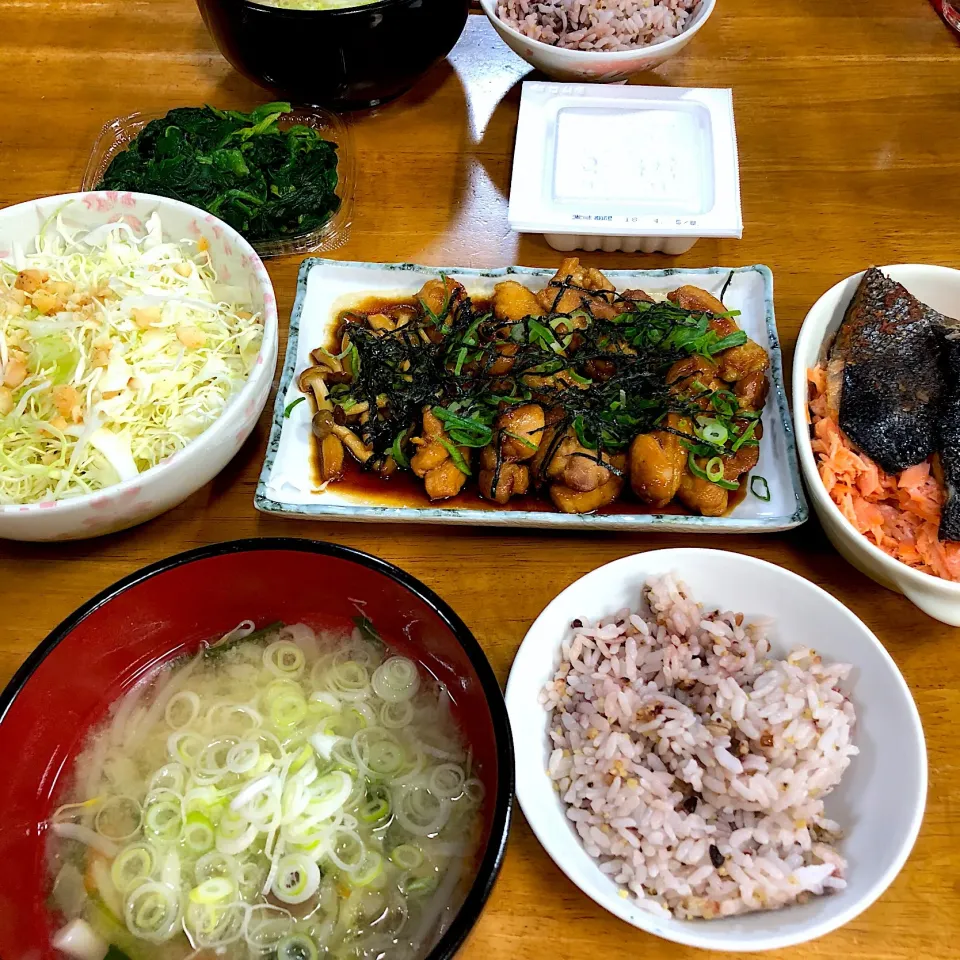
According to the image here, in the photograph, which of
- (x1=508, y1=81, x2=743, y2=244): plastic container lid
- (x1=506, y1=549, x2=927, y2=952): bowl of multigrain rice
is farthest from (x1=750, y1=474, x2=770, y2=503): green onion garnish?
(x1=508, y1=81, x2=743, y2=244): plastic container lid

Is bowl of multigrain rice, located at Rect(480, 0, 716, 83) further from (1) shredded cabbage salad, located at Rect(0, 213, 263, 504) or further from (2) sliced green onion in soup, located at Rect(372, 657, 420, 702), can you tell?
(2) sliced green onion in soup, located at Rect(372, 657, 420, 702)

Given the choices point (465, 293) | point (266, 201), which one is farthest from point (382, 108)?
point (465, 293)

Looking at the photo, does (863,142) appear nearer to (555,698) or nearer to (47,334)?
(555,698)

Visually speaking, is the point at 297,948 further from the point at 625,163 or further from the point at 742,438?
the point at 625,163

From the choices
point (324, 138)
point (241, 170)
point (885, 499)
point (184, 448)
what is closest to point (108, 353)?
point (184, 448)

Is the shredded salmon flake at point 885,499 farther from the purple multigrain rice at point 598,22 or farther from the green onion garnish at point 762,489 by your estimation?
the purple multigrain rice at point 598,22

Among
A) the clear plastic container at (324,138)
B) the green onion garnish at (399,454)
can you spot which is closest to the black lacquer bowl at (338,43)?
the clear plastic container at (324,138)
